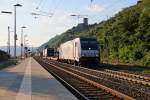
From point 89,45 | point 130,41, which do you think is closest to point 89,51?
point 89,45

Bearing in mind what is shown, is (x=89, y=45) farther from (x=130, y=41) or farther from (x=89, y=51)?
(x=130, y=41)

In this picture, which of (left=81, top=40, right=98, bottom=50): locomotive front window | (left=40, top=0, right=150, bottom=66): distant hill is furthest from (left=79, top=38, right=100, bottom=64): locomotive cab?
(left=40, top=0, right=150, bottom=66): distant hill

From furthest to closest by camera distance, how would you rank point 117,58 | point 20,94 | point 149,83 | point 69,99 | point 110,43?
point 110,43, point 117,58, point 149,83, point 20,94, point 69,99

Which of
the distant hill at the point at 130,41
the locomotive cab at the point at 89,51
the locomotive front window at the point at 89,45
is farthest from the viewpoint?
the distant hill at the point at 130,41

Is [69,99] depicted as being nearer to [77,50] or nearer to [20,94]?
[20,94]

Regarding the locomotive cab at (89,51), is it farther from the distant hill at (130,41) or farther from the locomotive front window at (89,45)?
the distant hill at (130,41)

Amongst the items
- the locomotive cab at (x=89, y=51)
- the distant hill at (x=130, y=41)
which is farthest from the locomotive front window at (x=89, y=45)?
the distant hill at (x=130, y=41)

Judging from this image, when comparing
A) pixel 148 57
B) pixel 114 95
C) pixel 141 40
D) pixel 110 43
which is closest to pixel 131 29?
pixel 110 43

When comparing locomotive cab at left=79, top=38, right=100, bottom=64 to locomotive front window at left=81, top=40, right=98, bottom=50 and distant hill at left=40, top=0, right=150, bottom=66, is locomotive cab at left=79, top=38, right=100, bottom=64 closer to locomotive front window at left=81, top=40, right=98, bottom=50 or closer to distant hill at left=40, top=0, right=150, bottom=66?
locomotive front window at left=81, top=40, right=98, bottom=50

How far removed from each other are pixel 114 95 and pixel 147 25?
41.2m

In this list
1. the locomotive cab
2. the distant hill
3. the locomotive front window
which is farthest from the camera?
the distant hill

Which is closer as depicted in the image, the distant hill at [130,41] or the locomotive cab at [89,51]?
the locomotive cab at [89,51]

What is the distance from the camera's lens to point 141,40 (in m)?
57.0

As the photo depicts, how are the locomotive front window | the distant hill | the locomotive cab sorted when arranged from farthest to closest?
the distant hill, the locomotive front window, the locomotive cab
